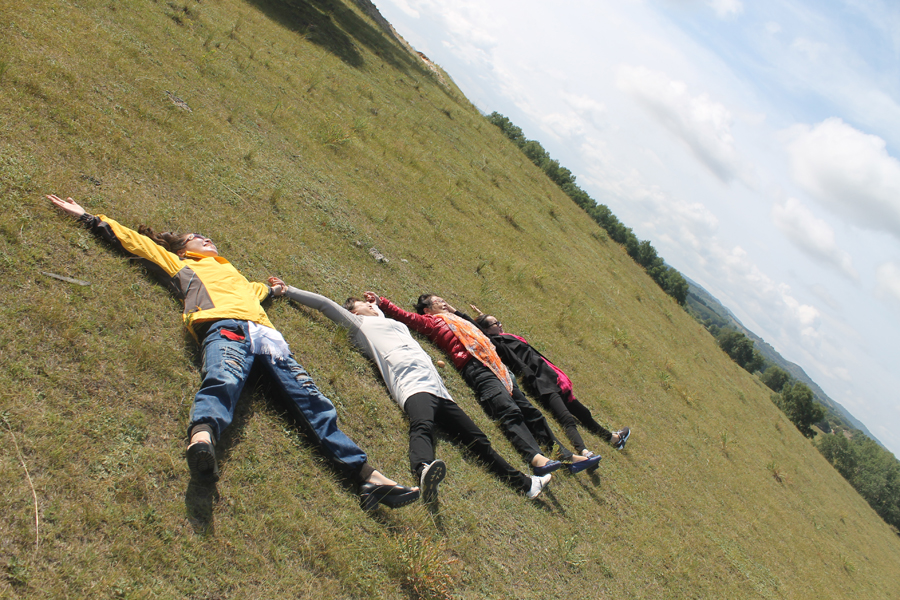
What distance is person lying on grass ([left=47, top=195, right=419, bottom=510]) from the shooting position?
3.72 m

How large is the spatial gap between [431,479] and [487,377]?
2787 mm

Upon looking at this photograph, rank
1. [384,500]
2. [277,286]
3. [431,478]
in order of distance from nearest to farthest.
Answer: [384,500], [431,478], [277,286]

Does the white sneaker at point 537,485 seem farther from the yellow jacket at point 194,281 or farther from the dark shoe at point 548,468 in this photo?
the yellow jacket at point 194,281

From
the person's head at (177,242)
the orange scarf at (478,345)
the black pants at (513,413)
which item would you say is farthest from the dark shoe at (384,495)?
the person's head at (177,242)

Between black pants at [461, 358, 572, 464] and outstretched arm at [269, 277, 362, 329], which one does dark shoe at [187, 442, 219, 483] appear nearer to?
outstretched arm at [269, 277, 362, 329]

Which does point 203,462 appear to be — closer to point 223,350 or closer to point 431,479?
point 223,350

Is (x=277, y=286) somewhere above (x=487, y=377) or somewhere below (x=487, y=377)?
below

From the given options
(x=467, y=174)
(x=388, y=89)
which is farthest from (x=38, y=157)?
(x=388, y=89)

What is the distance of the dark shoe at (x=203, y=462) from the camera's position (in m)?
3.38

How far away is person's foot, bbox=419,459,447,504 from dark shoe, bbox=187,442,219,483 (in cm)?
192

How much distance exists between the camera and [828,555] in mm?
12742

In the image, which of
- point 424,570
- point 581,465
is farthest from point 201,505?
point 581,465

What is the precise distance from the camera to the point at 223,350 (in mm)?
4281

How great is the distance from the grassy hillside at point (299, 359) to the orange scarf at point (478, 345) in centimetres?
52
